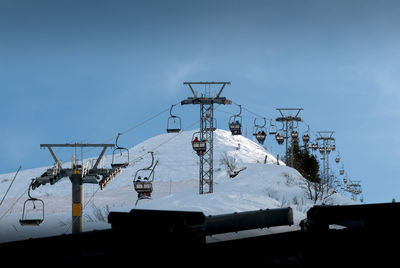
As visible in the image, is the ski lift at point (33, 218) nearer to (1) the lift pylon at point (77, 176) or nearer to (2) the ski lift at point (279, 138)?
(1) the lift pylon at point (77, 176)

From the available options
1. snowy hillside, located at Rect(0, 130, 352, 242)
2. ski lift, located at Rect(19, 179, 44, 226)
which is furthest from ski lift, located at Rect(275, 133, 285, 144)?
ski lift, located at Rect(19, 179, 44, 226)

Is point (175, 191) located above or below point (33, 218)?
above

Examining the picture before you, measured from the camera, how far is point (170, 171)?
267 feet

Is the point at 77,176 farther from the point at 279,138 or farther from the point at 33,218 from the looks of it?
the point at 279,138

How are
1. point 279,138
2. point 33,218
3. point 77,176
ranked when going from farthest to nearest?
point 279,138
point 33,218
point 77,176

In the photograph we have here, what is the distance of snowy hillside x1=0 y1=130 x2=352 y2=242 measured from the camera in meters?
24.8

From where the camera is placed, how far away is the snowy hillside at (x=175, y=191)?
24.8 metres

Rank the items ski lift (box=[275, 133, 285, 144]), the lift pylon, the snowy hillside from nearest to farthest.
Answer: the lift pylon → the snowy hillside → ski lift (box=[275, 133, 285, 144])

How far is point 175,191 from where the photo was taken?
60.4 metres

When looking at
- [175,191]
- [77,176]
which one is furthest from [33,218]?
[175,191]

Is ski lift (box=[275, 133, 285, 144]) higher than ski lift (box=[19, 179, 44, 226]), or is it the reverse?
ski lift (box=[275, 133, 285, 144])

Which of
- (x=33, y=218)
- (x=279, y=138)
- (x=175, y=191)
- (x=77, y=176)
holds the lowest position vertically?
(x=33, y=218)

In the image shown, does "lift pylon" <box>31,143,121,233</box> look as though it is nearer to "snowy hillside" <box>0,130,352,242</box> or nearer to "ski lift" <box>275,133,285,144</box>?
"snowy hillside" <box>0,130,352,242</box>

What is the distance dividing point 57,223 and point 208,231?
2175cm
